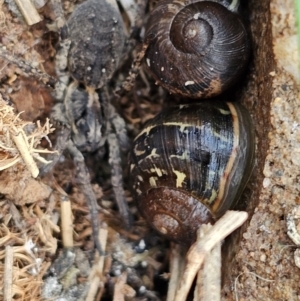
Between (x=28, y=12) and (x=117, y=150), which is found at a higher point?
(x=28, y=12)

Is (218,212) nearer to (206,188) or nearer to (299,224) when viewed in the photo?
(206,188)

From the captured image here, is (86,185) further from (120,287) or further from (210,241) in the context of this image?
(210,241)

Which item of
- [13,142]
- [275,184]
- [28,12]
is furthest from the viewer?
[28,12]

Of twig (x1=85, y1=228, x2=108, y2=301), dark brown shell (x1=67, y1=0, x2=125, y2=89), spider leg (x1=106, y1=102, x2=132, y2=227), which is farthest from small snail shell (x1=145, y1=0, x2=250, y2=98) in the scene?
twig (x1=85, y1=228, x2=108, y2=301)

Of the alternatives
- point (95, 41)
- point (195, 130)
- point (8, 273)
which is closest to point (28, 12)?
point (95, 41)

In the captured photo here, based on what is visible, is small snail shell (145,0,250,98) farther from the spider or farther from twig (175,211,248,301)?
twig (175,211,248,301)

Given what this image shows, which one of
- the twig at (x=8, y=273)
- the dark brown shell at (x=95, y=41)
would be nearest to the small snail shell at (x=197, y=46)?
the dark brown shell at (x=95, y=41)

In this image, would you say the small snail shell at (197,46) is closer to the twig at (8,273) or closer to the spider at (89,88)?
the spider at (89,88)
